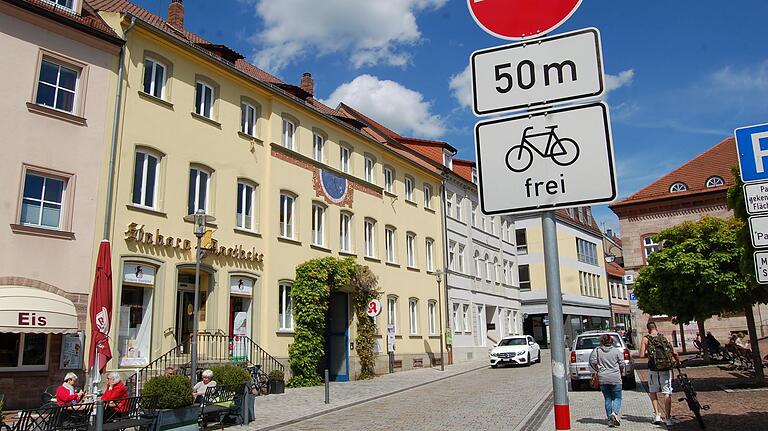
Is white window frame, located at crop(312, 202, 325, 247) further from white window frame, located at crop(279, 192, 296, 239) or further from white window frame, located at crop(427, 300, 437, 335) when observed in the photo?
white window frame, located at crop(427, 300, 437, 335)

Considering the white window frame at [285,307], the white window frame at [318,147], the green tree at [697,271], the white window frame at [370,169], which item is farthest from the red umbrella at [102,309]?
the green tree at [697,271]

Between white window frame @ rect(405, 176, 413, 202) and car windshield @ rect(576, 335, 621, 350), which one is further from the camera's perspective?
white window frame @ rect(405, 176, 413, 202)

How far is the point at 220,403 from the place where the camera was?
13102mm

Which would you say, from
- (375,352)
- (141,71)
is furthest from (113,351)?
(375,352)

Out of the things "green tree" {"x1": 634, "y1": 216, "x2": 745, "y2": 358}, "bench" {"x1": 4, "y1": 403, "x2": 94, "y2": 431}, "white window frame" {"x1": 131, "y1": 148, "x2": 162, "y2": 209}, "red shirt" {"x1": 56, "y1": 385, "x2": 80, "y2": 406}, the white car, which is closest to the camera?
"bench" {"x1": 4, "y1": 403, "x2": 94, "y2": 431}

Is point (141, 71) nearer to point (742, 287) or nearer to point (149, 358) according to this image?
point (149, 358)

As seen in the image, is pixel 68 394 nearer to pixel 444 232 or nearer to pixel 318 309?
pixel 318 309

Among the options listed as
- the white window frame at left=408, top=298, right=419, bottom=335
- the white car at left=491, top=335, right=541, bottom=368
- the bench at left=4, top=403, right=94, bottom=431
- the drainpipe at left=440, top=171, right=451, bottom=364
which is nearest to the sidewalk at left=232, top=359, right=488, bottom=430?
the white car at left=491, top=335, right=541, bottom=368

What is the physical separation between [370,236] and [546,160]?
1029 inches

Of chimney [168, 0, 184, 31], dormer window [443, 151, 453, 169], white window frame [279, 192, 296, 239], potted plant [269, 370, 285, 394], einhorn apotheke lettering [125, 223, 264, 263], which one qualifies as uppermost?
chimney [168, 0, 184, 31]

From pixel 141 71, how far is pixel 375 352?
1516 centimetres

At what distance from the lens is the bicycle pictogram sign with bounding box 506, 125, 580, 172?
2.66 m

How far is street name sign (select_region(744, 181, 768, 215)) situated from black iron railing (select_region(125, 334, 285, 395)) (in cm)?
1306

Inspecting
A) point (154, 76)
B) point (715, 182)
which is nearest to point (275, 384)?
point (154, 76)
